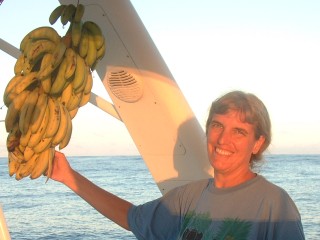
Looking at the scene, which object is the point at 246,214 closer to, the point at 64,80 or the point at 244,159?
the point at 244,159

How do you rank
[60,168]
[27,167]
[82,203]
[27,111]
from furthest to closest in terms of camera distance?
[82,203] → [60,168] → [27,167] → [27,111]

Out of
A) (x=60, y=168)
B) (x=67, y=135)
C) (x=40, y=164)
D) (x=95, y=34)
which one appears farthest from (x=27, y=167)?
(x=60, y=168)

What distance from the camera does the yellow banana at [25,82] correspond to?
1.83 metres

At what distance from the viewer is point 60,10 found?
2.05 m

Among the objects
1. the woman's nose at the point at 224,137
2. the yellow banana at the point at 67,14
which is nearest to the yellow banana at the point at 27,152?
the yellow banana at the point at 67,14

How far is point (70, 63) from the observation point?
1.87 m

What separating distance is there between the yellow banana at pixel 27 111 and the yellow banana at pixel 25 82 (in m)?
0.03

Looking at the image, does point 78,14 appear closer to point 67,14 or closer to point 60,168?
point 67,14

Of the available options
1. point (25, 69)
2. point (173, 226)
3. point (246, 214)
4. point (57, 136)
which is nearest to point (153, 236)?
point (173, 226)

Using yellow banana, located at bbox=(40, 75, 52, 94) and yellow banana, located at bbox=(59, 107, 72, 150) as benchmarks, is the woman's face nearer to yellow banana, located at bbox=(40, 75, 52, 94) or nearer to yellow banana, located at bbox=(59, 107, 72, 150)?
yellow banana, located at bbox=(59, 107, 72, 150)

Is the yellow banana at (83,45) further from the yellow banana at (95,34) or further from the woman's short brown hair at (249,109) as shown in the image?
the woman's short brown hair at (249,109)

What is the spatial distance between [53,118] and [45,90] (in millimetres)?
89

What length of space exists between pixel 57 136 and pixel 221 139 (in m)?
0.69

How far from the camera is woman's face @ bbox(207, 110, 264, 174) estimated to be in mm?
2324
